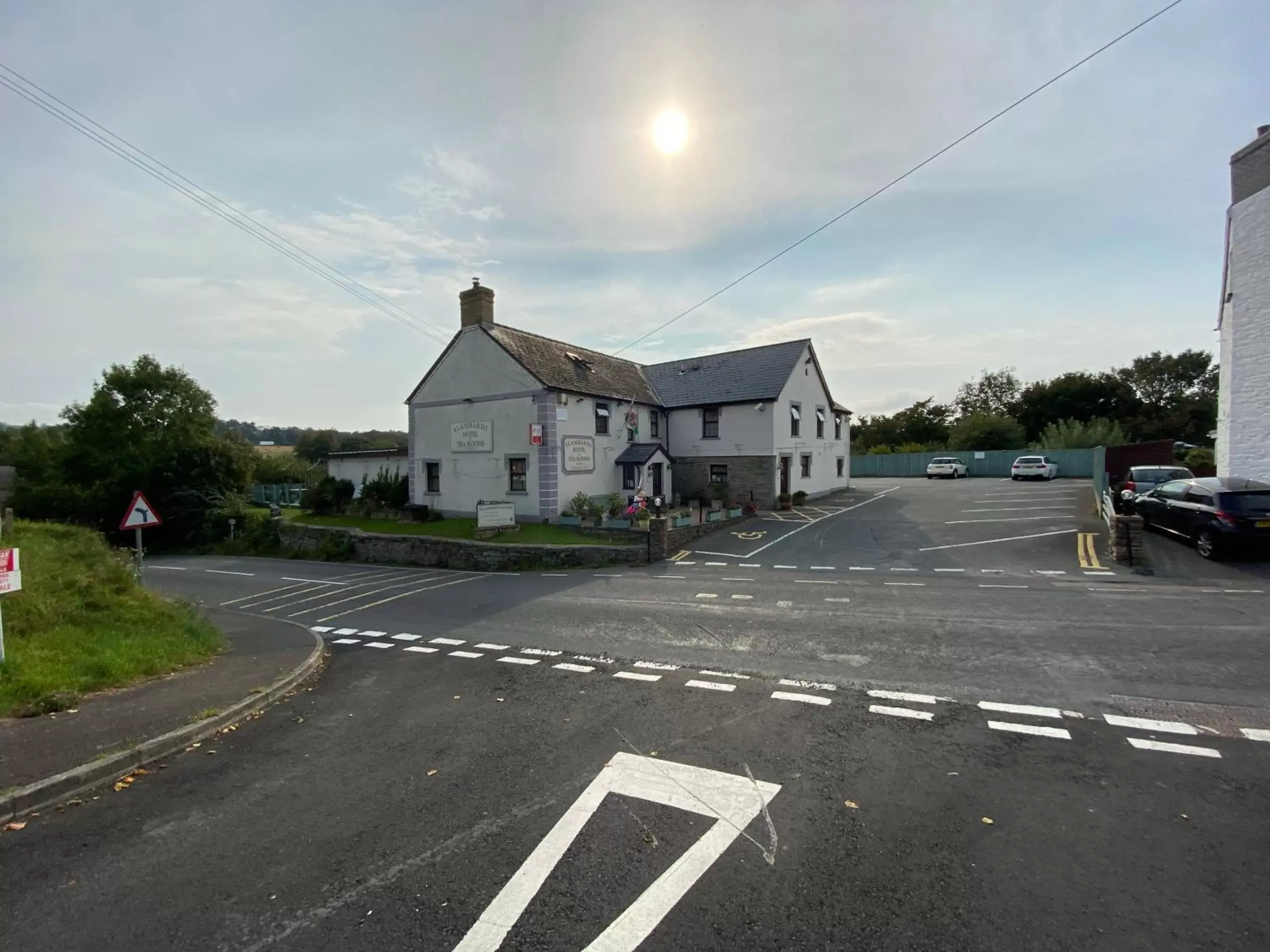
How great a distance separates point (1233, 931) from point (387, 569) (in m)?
22.1

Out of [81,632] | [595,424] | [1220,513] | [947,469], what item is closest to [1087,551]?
[1220,513]

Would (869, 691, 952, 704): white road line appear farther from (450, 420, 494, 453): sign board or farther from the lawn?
(450, 420, 494, 453): sign board

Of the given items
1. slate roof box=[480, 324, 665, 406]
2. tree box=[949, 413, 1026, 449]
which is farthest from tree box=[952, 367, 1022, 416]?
slate roof box=[480, 324, 665, 406]

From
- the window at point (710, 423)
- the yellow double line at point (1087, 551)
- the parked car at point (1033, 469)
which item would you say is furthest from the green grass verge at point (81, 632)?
the parked car at point (1033, 469)

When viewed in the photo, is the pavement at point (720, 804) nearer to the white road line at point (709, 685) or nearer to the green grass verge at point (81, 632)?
the white road line at point (709, 685)

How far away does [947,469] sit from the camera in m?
42.9

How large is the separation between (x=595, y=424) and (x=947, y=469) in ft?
102

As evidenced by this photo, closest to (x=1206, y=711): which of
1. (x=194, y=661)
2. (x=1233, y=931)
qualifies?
(x=1233, y=931)

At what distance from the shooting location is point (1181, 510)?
14.4 metres

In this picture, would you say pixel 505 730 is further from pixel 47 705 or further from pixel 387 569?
pixel 387 569

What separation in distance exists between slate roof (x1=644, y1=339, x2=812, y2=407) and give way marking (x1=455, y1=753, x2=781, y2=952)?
23365 millimetres

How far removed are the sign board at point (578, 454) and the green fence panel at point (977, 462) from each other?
3219cm

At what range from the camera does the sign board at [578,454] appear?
2314 centimetres

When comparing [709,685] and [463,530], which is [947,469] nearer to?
[463,530]
